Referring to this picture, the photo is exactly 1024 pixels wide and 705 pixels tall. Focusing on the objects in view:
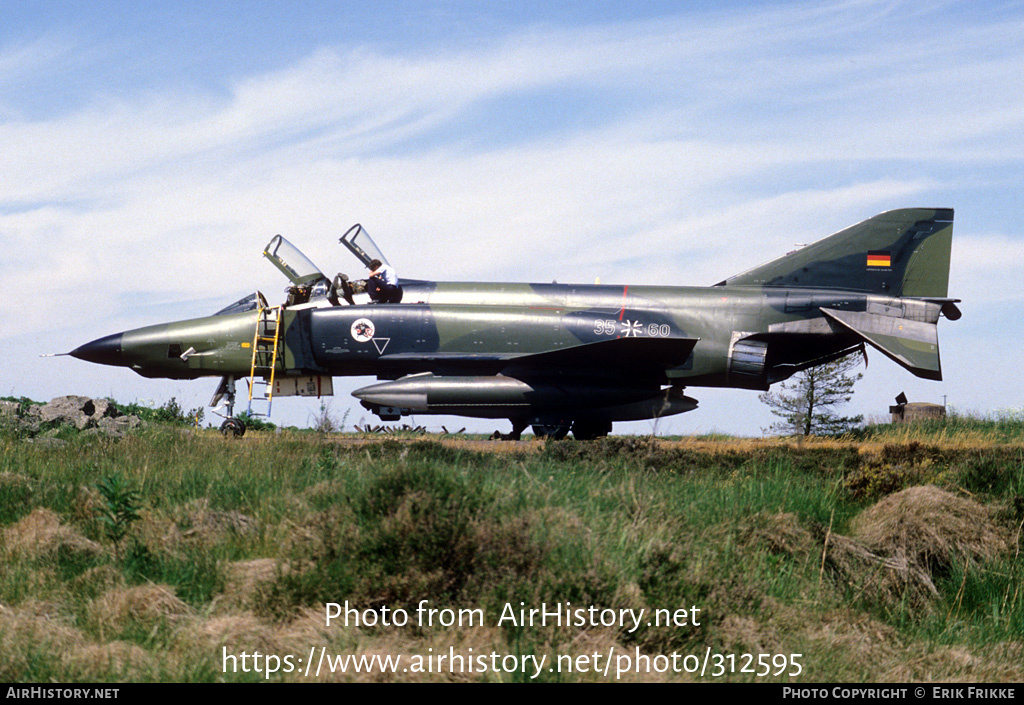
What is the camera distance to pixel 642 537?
7.04m

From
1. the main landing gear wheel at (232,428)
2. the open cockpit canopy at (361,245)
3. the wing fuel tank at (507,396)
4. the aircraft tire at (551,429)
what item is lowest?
the main landing gear wheel at (232,428)

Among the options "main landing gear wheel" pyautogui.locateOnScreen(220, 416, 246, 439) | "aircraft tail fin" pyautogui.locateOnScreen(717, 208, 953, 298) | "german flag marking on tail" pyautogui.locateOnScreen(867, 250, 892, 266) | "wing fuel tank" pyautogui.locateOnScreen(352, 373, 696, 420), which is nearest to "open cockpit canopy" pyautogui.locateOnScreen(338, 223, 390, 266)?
"wing fuel tank" pyautogui.locateOnScreen(352, 373, 696, 420)

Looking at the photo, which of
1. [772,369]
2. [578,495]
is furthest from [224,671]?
[772,369]

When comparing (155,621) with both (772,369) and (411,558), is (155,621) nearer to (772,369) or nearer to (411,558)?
(411,558)

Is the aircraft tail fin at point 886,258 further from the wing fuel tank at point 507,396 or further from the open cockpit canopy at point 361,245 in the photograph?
the open cockpit canopy at point 361,245

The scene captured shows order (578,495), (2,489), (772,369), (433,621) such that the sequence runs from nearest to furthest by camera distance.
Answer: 1. (433,621)
2. (578,495)
3. (2,489)
4. (772,369)

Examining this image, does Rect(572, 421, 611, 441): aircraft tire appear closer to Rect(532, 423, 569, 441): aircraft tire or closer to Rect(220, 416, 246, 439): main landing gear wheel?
Rect(532, 423, 569, 441): aircraft tire

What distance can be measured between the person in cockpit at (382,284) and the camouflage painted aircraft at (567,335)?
0.86ft

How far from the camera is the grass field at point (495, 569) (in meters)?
5.48

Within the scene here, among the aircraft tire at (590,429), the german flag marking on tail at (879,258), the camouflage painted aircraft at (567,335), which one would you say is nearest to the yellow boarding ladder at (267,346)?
the camouflage painted aircraft at (567,335)

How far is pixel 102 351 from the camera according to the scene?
18078 mm

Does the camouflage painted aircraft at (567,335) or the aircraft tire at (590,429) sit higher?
the camouflage painted aircraft at (567,335)

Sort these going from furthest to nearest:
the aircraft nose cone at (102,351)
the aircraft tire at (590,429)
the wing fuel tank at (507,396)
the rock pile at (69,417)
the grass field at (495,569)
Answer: the aircraft nose cone at (102,351)
the aircraft tire at (590,429)
the wing fuel tank at (507,396)
the rock pile at (69,417)
the grass field at (495,569)
